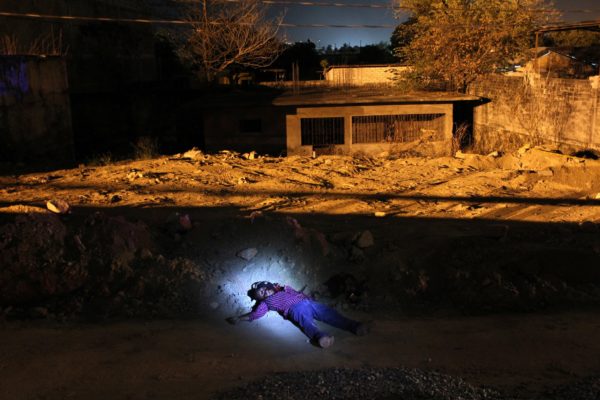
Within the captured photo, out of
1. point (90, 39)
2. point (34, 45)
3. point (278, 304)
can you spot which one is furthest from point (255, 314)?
point (90, 39)

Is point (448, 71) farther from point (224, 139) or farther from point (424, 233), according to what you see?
point (424, 233)

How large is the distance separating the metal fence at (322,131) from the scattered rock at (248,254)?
10.9 metres

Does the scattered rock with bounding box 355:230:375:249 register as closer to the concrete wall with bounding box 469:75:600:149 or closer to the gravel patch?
the gravel patch

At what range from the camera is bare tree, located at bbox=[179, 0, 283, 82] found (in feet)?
78.1

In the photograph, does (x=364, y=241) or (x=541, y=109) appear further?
(x=541, y=109)

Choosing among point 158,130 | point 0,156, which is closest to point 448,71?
point 158,130

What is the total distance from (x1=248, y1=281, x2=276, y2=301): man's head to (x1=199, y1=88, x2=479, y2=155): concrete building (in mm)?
11523

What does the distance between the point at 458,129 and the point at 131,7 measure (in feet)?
61.1

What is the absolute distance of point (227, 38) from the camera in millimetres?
23938

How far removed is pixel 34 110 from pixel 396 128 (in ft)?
35.6

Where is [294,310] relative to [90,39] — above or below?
below

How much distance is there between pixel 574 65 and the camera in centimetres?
2416

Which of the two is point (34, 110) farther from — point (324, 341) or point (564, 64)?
point (564, 64)

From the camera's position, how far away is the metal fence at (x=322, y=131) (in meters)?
18.8
